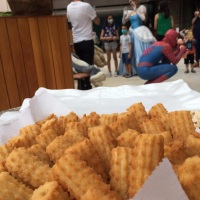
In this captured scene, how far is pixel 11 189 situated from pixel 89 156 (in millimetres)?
197

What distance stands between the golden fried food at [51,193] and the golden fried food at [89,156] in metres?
0.10

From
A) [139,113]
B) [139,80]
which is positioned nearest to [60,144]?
[139,113]

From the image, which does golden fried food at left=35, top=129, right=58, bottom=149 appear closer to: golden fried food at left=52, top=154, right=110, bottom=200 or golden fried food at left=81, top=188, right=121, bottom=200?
golden fried food at left=52, top=154, right=110, bottom=200

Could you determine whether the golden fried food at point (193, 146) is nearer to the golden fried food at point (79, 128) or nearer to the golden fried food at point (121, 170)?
the golden fried food at point (121, 170)

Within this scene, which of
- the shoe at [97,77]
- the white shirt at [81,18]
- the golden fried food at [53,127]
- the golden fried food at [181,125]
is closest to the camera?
the golden fried food at [181,125]

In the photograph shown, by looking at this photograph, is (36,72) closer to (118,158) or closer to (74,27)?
(74,27)

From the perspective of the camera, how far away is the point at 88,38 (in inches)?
159

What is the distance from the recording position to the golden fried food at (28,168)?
722 millimetres

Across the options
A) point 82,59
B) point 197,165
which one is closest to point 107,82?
point 82,59

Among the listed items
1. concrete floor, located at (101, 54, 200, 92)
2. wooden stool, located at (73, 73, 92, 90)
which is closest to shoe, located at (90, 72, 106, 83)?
wooden stool, located at (73, 73, 92, 90)

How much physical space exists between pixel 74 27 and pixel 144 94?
270 cm

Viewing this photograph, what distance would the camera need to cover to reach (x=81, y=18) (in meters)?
3.89

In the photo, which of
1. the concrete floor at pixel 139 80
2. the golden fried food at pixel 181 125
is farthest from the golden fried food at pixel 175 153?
the concrete floor at pixel 139 80

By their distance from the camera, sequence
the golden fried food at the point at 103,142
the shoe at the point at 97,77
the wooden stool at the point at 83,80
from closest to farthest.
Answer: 1. the golden fried food at the point at 103,142
2. the wooden stool at the point at 83,80
3. the shoe at the point at 97,77
